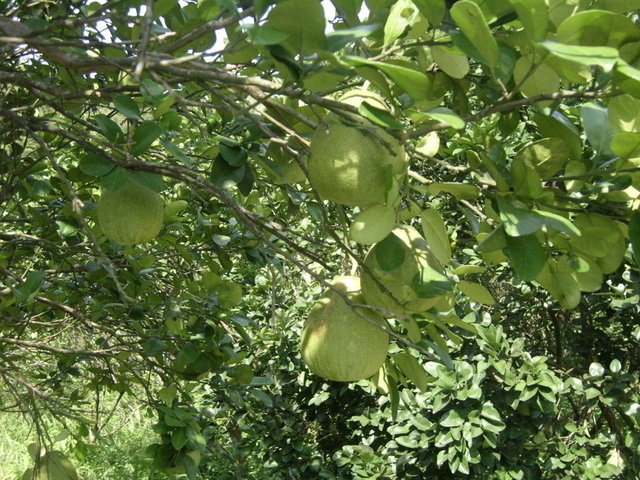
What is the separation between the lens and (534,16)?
2.66ft

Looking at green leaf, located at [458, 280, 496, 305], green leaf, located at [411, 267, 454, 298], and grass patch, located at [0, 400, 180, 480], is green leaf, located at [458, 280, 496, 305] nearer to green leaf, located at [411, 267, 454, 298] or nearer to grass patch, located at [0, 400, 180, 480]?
green leaf, located at [411, 267, 454, 298]

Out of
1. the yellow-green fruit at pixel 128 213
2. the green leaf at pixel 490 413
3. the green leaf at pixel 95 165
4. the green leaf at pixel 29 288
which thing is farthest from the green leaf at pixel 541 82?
the green leaf at pixel 490 413

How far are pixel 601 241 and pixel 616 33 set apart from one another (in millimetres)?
320

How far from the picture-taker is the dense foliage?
3.09 feet

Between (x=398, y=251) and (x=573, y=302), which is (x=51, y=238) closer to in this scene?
(x=398, y=251)

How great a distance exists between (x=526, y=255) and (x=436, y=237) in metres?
0.15

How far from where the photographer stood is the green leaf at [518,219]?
86 centimetres

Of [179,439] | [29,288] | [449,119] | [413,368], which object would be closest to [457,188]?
[449,119]

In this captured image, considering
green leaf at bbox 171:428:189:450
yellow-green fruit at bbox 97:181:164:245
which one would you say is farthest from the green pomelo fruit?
green leaf at bbox 171:428:189:450

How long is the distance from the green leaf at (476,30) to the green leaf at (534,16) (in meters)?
0.04

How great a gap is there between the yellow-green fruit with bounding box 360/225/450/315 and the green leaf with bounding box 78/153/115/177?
0.46 metres

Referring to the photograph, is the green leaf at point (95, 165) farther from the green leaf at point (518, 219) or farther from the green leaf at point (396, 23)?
the green leaf at point (518, 219)

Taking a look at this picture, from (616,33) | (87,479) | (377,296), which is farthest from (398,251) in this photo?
(87,479)

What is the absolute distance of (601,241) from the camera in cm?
107
